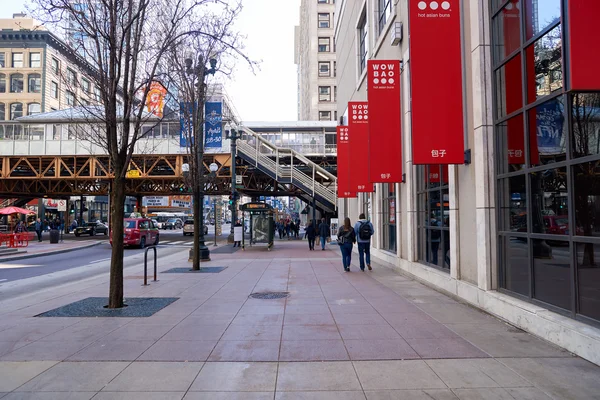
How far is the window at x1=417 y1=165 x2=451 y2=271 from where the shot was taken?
976 centimetres

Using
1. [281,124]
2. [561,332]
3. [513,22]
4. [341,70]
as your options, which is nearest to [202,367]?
[561,332]

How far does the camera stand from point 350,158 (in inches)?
680

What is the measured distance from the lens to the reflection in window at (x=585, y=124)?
5.09m

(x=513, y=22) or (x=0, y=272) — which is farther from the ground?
(x=513, y=22)

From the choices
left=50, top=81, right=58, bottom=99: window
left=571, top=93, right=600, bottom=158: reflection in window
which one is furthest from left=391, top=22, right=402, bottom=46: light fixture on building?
left=50, top=81, right=58, bottom=99: window

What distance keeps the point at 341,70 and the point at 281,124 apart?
1424 centimetres

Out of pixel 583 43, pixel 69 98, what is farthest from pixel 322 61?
pixel 583 43

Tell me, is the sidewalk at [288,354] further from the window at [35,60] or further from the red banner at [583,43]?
the window at [35,60]

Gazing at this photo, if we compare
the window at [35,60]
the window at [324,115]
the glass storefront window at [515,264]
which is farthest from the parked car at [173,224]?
the glass storefront window at [515,264]

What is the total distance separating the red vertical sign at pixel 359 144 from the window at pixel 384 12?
2.94 m

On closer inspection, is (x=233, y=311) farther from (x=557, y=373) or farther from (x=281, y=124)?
(x=281, y=124)

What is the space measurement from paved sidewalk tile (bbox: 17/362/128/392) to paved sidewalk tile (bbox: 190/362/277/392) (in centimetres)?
99

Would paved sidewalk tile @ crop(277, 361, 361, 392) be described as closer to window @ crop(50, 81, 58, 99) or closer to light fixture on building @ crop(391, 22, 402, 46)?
light fixture on building @ crop(391, 22, 402, 46)

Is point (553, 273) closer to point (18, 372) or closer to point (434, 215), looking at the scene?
point (434, 215)
